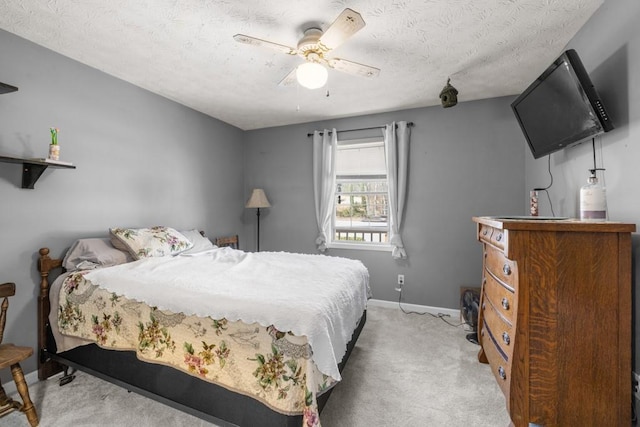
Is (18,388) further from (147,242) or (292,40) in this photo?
(292,40)

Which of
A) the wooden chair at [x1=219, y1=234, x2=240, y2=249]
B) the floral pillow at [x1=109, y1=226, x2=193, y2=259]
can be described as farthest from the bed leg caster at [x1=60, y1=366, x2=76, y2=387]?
the wooden chair at [x1=219, y1=234, x2=240, y2=249]

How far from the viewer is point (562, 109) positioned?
176 centimetres

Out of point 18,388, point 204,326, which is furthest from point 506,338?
point 18,388

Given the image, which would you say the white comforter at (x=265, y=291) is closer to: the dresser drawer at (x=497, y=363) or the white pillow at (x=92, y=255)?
the white pillow at (x=92, y=255)

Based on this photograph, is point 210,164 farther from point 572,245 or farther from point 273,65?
point 572,245

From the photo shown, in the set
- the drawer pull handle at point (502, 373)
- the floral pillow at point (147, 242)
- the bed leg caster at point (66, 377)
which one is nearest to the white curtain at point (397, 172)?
the drawer pull handle at point (502, 373)

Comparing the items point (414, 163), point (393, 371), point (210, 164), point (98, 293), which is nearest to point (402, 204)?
point (414, 163)

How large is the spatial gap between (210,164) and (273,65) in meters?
1.86

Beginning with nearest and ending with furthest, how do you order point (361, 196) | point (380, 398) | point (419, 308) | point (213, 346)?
1. point (213, 346)
2. point (380, 398)
3. point (419, 308)
4. point (361, 196)

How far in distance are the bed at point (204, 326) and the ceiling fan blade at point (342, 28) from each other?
61.0 inches

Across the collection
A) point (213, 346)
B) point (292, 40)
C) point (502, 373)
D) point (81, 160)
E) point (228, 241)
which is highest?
point (292, 40)

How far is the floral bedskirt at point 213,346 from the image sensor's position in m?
1.25

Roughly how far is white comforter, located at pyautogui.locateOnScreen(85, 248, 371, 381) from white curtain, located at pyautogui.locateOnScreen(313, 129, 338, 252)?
1423 mm

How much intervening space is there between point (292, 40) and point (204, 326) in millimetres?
2052
